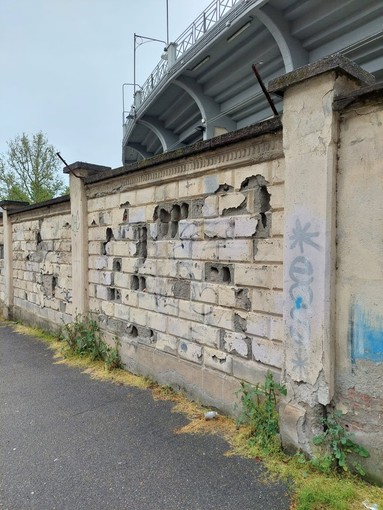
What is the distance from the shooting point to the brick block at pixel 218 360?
3340 mm

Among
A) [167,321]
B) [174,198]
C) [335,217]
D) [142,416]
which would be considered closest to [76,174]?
[174,198]

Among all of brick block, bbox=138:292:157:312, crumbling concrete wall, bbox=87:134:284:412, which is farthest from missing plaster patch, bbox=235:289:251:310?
brick block, bbox=138:292:157:312

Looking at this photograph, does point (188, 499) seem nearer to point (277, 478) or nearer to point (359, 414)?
point (277, 478)

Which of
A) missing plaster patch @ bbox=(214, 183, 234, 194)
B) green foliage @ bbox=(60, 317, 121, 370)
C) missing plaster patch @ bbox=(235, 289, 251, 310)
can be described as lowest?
green foliage @ bbox=(60, 317, 121, 370)

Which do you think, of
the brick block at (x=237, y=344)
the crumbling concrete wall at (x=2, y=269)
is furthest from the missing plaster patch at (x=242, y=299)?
the crumbling concrete wall at (x=2, y=269)

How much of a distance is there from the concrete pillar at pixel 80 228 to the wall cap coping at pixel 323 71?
3.42m

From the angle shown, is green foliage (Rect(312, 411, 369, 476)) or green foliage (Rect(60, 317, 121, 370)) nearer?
green foliage (Rect(312, 411, 369, 476))

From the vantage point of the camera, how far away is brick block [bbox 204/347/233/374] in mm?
3340

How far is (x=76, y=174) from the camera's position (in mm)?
5500

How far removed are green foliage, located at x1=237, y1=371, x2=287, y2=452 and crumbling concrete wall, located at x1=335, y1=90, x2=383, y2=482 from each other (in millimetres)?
552

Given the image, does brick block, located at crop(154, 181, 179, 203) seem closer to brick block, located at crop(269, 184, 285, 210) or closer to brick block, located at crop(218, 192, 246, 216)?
brick block, located at crop(218, 192, 246, 216)

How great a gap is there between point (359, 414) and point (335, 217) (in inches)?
52.1

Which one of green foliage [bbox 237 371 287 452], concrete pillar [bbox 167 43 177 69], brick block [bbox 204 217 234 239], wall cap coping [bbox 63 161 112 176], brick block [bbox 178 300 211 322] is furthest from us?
concrete pillar [bbox 167 43 177 69]

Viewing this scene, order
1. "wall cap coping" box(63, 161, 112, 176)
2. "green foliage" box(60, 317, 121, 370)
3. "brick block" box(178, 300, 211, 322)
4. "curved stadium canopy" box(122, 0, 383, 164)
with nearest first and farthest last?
"brick block" box(178, 300, 211, 322), "green foliage" box(60, 317, 121, 370), "wall cap coping" box(63, 161, 112, 176), "curved stadium canopy" box(122, 0, 383, 164)
